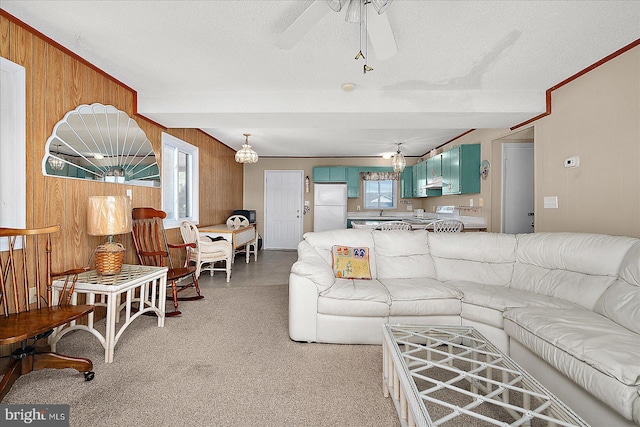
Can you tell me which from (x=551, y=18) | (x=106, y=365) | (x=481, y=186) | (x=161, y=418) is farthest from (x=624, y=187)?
(x=106, y=365)

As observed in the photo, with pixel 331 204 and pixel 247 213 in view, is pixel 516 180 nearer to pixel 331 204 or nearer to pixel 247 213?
pixel 331 204

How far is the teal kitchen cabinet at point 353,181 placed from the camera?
6918mm

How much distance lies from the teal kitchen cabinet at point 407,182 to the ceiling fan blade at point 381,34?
16.7 ft

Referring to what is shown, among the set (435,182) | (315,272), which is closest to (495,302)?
(315,272)

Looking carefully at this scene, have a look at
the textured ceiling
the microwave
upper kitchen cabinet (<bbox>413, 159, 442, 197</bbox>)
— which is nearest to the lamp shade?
the textured ceiling

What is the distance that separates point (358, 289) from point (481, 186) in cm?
320

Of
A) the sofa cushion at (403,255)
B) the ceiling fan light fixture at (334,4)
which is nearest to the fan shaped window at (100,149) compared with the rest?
the ceiling fan light fixture at (334,4)

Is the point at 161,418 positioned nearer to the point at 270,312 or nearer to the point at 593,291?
the point at 270,312

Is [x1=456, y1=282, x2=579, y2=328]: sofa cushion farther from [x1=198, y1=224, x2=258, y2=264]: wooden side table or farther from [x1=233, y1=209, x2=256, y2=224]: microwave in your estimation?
[x1=233, y1=209, x2=256, y2=224]: microwave

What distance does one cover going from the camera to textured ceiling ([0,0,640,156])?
6.29 ft

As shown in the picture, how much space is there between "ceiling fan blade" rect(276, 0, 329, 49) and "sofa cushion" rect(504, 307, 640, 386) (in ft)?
7.27

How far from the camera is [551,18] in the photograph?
6.42 feet

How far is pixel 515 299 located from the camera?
216 cm

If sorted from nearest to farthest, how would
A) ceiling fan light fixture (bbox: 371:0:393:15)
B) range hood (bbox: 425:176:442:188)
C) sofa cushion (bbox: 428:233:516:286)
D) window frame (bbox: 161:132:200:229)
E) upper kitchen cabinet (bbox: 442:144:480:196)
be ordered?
ceiling fan light fixture (bbox: 371:0:393:15) < sofa cushion (bbox: 428:233:516:286) < window frame (bbox: 161:132:200:229) < upper kitchen cabinet (bbox: 442:144:480:196) < range hood (bbox: 425:176:442:188)
